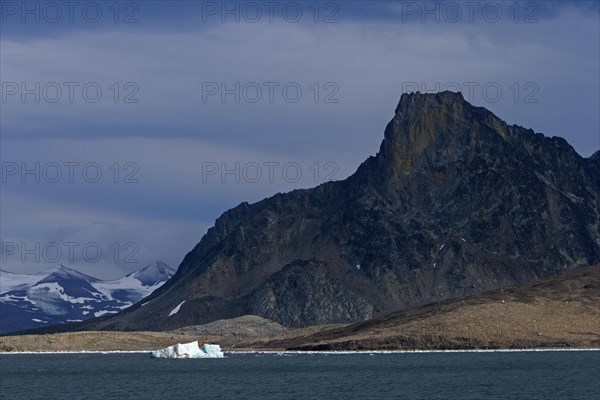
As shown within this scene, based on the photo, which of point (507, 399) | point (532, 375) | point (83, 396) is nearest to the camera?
point (507, 399)

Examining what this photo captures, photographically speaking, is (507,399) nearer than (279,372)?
Yes

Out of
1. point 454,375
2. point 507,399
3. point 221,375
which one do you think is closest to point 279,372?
point 221,375

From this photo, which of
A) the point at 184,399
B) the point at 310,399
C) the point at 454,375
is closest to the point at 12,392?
the point at 184,399

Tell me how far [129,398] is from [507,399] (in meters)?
43.6

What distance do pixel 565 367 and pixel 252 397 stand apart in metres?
65.7

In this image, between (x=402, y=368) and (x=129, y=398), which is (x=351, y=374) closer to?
(x=402, y=368)

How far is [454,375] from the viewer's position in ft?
561

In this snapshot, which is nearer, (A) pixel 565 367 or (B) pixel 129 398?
(B) pixel 129 398

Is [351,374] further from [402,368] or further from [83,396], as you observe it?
[83,396]

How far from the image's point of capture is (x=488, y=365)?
195 metres

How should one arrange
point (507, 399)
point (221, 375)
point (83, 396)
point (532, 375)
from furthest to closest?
point (221, 375), point (532, 375), point (83, 396), point (507, 399)

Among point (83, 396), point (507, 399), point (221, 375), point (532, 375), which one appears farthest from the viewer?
point (221, 375)

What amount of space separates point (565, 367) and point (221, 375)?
5303 cm

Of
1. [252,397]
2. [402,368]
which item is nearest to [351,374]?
[402,368]
